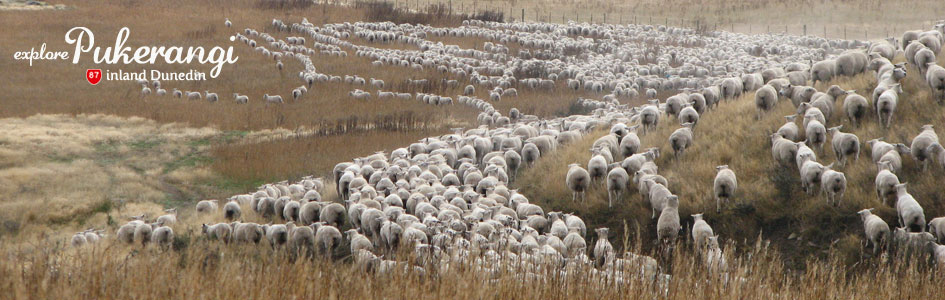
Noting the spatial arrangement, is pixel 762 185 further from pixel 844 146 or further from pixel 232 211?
pixel 232 211

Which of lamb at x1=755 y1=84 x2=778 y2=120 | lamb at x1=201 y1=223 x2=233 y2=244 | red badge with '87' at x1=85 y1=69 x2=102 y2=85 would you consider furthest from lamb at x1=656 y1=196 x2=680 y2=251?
red badge with '87' at x1=85 y1=69 x2=102 y2=85

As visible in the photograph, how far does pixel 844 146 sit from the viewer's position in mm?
12391

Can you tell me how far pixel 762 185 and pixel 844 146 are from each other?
131 cm

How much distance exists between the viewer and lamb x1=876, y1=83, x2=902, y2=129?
12938mm

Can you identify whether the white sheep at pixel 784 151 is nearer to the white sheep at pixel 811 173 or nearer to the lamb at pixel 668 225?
the white sheep at pixel 811 173

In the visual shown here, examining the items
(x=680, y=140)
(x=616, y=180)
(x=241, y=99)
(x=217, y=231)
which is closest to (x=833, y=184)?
(x=616, y=180)

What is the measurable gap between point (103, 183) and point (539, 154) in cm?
1068

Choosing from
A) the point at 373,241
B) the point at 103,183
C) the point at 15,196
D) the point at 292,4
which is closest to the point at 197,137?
the point at 103,183

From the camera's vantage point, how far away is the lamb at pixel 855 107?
13469 mm

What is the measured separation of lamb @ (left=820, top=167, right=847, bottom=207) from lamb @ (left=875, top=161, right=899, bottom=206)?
433 mm

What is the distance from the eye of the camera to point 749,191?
12727 mm

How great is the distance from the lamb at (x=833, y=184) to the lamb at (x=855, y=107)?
2261 millimetres

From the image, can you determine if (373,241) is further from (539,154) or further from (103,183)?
(103,183)

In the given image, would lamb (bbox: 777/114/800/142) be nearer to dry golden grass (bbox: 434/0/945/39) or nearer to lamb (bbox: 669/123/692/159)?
lamb (bbox: 669/123/692/159)
